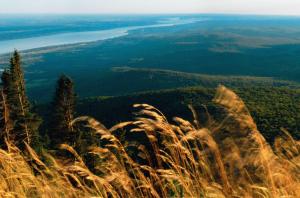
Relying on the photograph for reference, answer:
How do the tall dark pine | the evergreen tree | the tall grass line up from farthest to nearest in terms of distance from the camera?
the tall dark pine, the evergreen tree, the tall grass

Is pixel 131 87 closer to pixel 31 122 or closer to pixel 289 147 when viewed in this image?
pixel 31 122

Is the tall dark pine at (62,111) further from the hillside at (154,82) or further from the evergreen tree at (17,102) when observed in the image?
the hillside at (154,82)

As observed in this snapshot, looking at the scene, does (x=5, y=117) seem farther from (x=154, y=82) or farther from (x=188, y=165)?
(x=154, y=82)

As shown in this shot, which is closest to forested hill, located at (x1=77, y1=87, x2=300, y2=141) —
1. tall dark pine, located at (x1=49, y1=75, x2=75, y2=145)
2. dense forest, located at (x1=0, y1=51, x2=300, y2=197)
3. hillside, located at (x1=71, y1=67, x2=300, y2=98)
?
tall dark pine, located at (x1=49, y1=75, x2=75, y2=145)

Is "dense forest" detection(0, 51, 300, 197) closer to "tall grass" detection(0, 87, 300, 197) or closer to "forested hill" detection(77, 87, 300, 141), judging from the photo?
"tall grass" detection(0, 87, 300, 197)

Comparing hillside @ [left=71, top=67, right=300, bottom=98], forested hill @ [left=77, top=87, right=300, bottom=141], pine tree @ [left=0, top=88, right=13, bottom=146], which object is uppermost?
pine tree @ [left=0, top=88, right=13, bottom=146]

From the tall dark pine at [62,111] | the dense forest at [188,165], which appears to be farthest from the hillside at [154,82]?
the dense forest at [188,165]

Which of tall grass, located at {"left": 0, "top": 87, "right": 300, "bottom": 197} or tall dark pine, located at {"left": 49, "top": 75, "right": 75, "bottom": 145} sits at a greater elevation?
tall grass, located at {"left": 0, "top": 87, "right": 300, "bottom": 197}

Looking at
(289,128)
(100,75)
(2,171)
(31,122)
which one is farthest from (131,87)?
(2,171)
